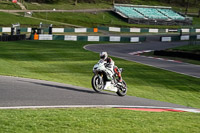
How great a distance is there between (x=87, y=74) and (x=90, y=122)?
12.5 metres

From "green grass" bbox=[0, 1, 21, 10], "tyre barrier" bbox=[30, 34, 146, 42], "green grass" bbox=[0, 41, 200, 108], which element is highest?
"green grass" bbox=[0, 1, 21, 10]

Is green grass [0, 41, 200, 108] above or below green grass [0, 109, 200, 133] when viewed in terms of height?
below

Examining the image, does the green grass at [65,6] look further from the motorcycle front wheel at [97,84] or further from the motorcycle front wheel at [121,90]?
the motorcycle front wheel at [97,84]

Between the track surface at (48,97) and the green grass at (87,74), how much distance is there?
261cm

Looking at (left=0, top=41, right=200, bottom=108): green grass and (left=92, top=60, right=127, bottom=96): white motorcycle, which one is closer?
(left=92, top=60, right=127, bottom=96): white motorcycle

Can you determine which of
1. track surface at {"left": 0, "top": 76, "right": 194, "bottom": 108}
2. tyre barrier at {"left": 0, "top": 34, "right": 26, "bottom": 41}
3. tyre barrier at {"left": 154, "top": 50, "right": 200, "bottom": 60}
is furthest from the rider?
tyre barrier at {"left": 0, "top": 34, "right": 26, "bottom": 41}

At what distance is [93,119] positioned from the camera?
A: 924cm

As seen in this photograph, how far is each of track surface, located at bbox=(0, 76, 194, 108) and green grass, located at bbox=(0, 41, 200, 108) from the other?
2.61 metres

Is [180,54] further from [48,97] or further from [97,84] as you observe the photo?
[48,97]

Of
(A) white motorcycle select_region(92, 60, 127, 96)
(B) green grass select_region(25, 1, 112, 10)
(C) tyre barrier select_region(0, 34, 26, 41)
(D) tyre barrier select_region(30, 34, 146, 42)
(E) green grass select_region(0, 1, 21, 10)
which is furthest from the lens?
(B) green grass select_region(25, 1, 112, 10)

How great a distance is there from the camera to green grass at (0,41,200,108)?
17.6m

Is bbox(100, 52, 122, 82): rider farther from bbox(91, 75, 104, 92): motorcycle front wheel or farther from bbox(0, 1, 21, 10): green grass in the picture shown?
bbox(0, 1, 21, 10): green grass

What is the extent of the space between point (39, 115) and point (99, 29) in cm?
5633

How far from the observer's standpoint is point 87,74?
21406mm
